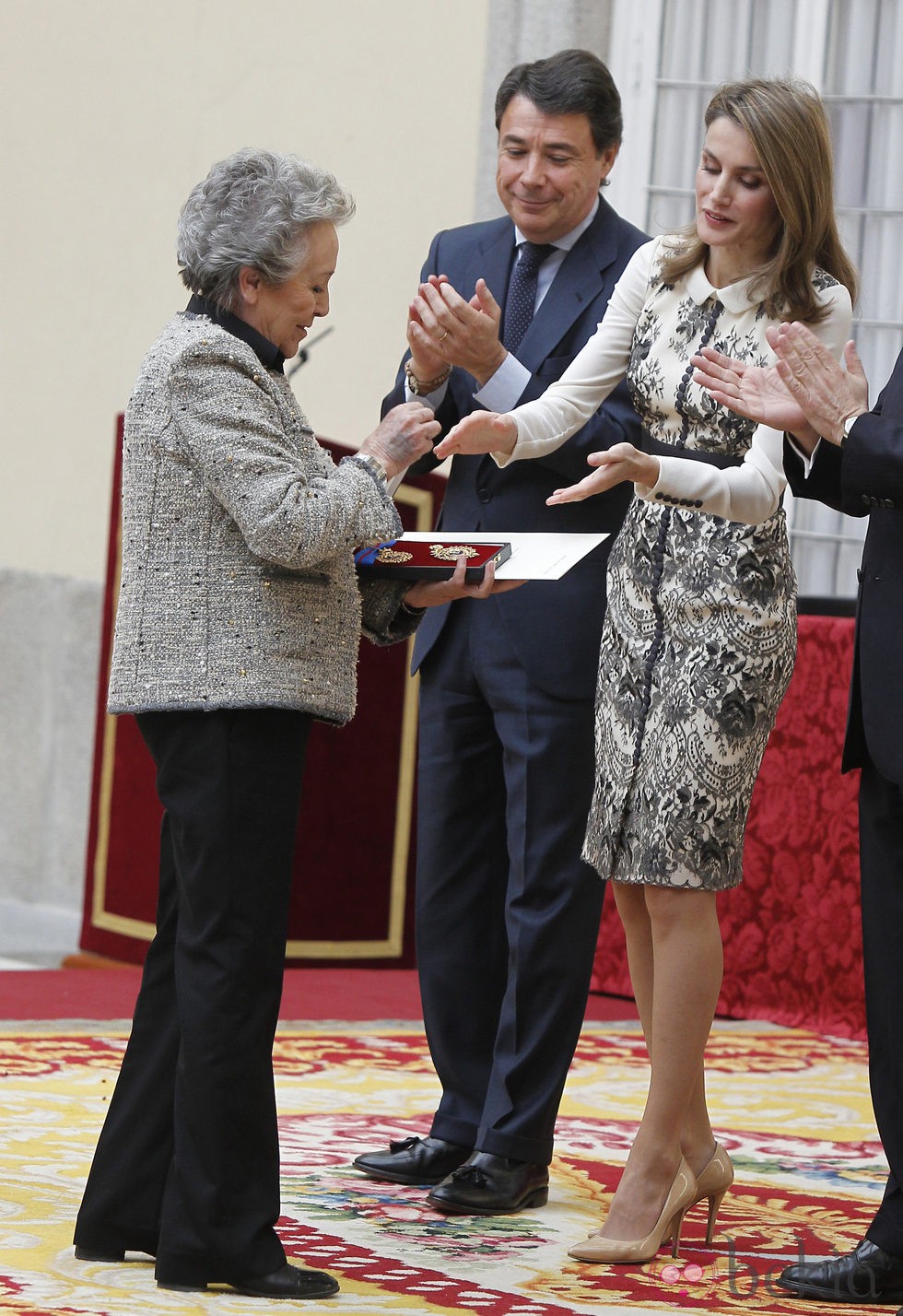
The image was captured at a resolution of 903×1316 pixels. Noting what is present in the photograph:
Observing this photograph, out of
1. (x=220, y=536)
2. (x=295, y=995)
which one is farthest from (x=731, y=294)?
(x=295, y=995)

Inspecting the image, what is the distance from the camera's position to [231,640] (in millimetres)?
2637

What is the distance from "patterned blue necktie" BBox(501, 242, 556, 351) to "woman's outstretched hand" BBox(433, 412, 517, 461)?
0.46m

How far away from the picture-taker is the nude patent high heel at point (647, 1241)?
2.93m

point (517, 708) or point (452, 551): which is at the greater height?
point (452, 551)

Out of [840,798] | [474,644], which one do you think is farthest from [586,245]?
[840,798]

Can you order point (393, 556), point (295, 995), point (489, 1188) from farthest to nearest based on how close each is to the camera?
1. point (295, 995)
2. point (489, 1188)
3. point (393, 556)

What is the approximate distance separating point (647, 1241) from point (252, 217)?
5.16ft

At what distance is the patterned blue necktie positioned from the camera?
3568 mm

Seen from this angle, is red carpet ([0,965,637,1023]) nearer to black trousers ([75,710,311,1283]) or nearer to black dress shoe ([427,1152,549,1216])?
black dress shoe ([427,1152,549,1216])

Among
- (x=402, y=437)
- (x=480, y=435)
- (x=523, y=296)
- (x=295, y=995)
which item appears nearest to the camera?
(x=402, y=437)

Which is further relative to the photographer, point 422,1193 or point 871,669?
point 422,1193

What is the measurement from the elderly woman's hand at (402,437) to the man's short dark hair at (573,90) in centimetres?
88

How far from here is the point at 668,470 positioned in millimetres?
2828

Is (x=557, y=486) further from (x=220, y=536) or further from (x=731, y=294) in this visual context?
(x=220, y=536)
